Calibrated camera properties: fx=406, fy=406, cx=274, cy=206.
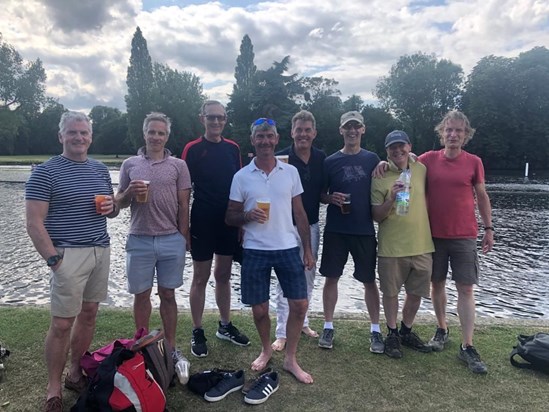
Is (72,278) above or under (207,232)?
under

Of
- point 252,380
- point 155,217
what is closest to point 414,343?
point 252,380

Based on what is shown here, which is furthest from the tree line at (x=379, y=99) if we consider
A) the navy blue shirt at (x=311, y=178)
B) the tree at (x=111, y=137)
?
the navy blue shirt at (x=311, y=178)

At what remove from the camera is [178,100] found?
182 feet

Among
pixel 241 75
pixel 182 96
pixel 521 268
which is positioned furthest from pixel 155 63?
pixel 521 268

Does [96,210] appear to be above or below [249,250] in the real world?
above

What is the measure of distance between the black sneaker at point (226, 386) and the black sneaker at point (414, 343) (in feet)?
5.93

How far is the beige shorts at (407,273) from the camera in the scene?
4.02m

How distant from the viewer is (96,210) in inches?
125

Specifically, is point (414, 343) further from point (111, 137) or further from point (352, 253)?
point (111, 137)

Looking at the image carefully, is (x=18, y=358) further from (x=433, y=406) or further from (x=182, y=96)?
(x=182, y=96)

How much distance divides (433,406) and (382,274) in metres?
1.29

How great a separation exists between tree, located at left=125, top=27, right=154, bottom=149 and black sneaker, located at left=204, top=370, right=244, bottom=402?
183 feet

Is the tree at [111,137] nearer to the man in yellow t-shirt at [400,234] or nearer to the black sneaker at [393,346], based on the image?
the man in yellow t-shirt at [400,234]

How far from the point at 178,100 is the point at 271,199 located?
2180 inches
